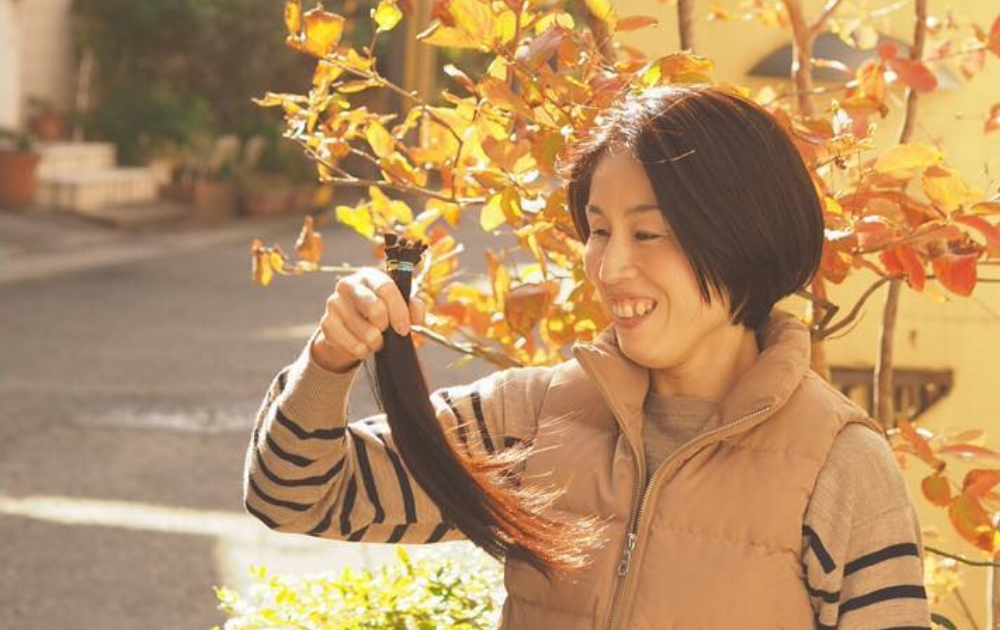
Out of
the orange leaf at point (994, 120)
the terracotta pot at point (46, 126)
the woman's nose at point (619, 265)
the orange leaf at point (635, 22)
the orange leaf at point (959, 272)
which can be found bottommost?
the terracotta pot at point (46, 126)

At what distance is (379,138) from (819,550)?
1.45 metres

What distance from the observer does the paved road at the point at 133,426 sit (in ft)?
19.5

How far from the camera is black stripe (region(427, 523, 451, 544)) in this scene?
234 centimetres

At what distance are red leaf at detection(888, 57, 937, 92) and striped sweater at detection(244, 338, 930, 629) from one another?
1.06 meters

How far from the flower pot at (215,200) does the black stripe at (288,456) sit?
16.4 metres

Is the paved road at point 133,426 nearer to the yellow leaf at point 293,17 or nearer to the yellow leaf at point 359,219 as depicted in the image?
the yellow leaf at point 359,219

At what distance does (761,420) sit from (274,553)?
4.45 m

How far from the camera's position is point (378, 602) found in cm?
330

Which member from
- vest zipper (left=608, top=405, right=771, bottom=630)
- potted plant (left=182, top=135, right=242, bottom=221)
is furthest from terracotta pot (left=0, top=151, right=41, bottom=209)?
vest zipper (left=608, top=405, right=771, bottom=630)

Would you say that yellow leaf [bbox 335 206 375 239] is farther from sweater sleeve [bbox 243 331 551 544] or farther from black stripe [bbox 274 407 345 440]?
black stripe [bbox 274 407 345 440]

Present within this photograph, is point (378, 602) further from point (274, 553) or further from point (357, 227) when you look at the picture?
point (274, 553)

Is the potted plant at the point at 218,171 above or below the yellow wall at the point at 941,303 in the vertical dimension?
below

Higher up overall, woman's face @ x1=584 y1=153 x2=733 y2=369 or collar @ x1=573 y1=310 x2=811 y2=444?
woman's face @ x1=584 y1=153 x2=733 y2=369

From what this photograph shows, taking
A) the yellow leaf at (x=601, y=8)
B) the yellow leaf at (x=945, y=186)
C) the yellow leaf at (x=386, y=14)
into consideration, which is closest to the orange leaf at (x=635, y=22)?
the yellow leaf at (x=601, y=8)
